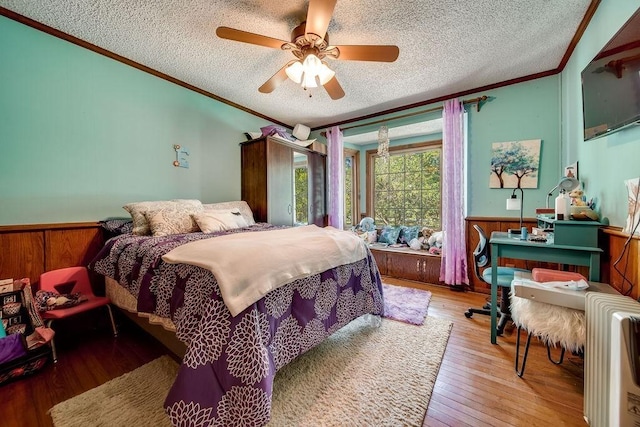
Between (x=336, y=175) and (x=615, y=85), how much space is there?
3.07 meters

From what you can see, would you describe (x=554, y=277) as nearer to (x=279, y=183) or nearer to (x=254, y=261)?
(x=254, y=261)

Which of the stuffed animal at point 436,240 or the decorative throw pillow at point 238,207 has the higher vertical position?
the decorative throw pillow at point 238,207

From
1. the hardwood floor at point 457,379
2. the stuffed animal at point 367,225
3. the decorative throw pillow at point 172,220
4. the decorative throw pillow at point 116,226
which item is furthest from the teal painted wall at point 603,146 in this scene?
the decorative throw pillow at point 116,226

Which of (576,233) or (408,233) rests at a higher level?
(576,233)

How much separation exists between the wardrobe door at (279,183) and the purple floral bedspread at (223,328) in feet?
5.65

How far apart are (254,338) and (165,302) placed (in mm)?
636

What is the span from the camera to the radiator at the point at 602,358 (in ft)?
3.02

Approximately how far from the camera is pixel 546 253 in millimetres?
1698

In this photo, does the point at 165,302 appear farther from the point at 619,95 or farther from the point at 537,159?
the point at 537,159

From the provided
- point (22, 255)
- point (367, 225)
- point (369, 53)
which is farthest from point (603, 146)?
point (22, 255)

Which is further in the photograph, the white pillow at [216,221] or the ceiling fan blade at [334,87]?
the white pillow at [216,221]

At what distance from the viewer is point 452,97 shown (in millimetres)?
3113

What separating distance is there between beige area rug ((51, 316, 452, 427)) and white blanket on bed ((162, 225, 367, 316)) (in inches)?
26.0

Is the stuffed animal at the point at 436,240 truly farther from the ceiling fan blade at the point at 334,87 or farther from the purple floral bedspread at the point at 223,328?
the ceiling fan blade at the point at 334,87
